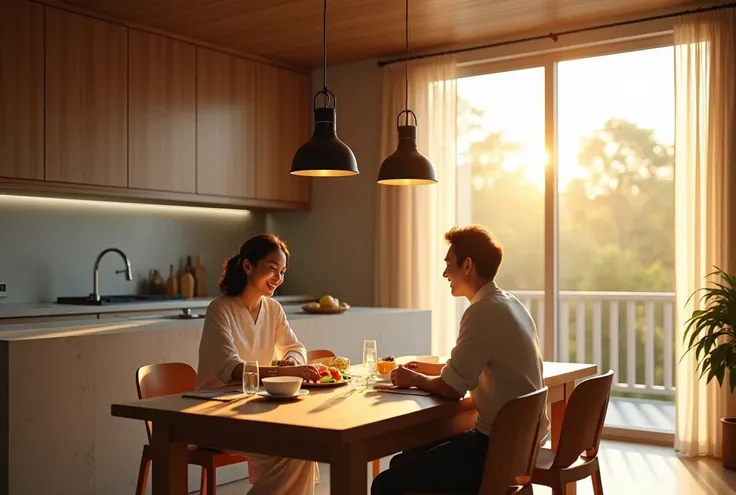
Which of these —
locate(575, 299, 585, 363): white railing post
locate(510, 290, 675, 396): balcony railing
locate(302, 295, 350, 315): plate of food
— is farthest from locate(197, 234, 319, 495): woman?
locate(575, 299, 585, 363): white railing post

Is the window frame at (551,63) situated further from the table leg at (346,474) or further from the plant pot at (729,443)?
the table leg at (346,474)

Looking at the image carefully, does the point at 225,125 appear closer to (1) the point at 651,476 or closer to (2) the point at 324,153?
(2) the point at 324,153

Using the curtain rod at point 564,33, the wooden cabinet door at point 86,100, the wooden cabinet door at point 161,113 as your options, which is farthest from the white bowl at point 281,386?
the curtain rod at point 564,33

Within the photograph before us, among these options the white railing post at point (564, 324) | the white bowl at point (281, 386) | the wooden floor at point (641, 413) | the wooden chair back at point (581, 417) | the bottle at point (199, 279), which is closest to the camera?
the white bowl at point (281, 386)

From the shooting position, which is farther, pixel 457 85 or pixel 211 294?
A: pixel 211 294

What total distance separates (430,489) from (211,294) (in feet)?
13.2

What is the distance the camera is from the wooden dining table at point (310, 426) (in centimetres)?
225

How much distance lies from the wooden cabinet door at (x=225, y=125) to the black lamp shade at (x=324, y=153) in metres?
2.55

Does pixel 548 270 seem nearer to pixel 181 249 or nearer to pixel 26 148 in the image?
pixel 181 249

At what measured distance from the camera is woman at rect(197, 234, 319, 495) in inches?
122

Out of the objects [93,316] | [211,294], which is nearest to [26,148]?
[93,316]

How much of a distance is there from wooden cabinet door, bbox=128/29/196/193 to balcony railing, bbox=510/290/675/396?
3027 millimetres

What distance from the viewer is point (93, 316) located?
4.78 m

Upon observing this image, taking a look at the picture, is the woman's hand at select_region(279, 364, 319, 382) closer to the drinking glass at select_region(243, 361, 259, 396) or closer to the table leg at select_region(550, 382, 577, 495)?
the drinking glass at select_region(243, 361, 259, 396)
